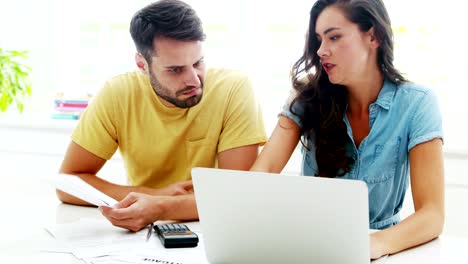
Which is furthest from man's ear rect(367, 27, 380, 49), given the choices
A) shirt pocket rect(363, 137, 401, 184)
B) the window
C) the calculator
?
the window

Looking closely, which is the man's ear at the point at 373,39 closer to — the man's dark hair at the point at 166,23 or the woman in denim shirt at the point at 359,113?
the woman in denim shirt at the point at 359,113

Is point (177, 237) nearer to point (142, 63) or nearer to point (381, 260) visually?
point (381, 260)

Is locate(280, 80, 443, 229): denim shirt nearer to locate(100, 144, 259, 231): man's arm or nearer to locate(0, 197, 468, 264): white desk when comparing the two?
locate(0, 197, 468, 264): white desk

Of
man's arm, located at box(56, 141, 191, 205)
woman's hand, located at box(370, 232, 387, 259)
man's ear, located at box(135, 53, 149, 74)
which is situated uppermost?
man's ear, located at box(135, 53, 149, 74)

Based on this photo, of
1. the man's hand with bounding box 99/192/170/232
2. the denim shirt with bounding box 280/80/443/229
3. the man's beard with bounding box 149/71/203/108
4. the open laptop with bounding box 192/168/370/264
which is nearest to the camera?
the open laptop with bounding box 192/168/370/264

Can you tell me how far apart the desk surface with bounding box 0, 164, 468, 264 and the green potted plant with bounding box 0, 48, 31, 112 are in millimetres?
1214

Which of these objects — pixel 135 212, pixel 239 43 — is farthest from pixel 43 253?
pixel 239 43

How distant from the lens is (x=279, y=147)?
6.19 ft

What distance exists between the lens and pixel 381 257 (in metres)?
1.35

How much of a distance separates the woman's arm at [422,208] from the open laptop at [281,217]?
21 cm

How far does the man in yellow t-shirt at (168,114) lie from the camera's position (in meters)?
1.96

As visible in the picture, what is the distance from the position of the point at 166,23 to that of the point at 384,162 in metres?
0.77

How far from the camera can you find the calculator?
1399mm

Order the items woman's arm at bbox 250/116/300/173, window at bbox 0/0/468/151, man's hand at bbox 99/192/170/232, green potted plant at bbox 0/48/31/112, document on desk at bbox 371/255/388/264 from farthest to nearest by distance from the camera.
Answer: green potted plant at bbox 0/48/31/112 < window at bbox 0/0/468/151 < woman's arm at bbox 250/116/300/173 < man's hand at bbox 99/192/170/232 < document on desk at bbox 371/255/388/264
